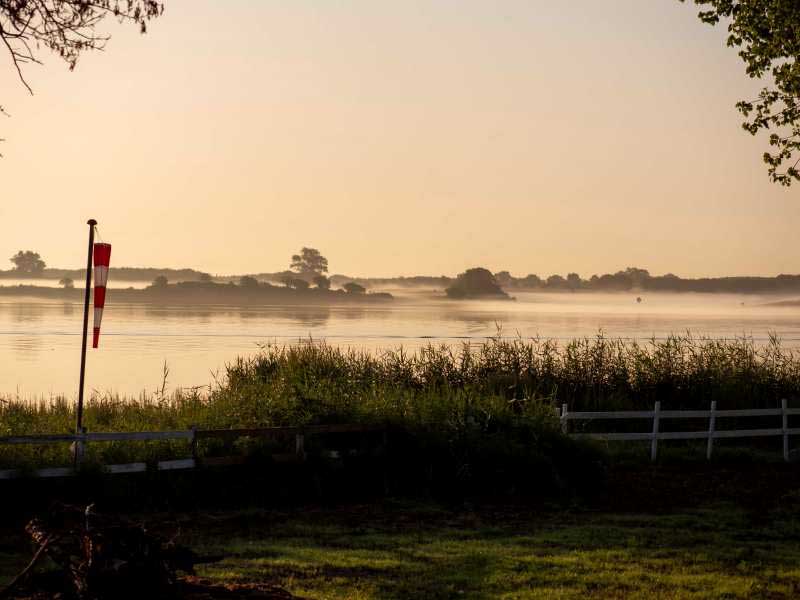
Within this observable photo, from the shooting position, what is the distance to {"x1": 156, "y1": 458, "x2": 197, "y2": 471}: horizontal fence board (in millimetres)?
15719

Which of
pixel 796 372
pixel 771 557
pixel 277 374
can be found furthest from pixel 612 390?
pixel 771 557

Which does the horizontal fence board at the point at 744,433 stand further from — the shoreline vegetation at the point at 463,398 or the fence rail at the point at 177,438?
the fence rail at the point at 177,438

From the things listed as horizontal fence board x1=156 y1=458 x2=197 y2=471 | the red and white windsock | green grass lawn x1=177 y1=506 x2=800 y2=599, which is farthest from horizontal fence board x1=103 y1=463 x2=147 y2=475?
the red and white windsock

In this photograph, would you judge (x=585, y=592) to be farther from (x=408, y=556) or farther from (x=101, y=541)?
(x=101, y=541)

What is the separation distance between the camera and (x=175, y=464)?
52.1ft

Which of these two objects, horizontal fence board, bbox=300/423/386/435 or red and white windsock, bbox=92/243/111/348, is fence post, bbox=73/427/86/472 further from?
horizontal fence board, bbox=300/423/386/435

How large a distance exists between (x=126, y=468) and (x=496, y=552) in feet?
19.8

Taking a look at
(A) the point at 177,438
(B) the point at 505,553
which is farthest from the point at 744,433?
(A) the point at 177,438

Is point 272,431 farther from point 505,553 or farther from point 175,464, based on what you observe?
point 505,553

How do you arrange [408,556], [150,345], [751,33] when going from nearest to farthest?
[408,556] < [751,33] < [150,345]

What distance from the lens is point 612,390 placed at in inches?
1152

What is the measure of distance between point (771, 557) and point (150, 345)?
7349 centimetres

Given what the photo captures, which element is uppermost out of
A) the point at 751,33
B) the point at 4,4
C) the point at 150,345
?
the point at 751,33

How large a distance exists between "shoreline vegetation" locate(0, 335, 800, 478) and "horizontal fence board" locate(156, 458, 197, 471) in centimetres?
68
